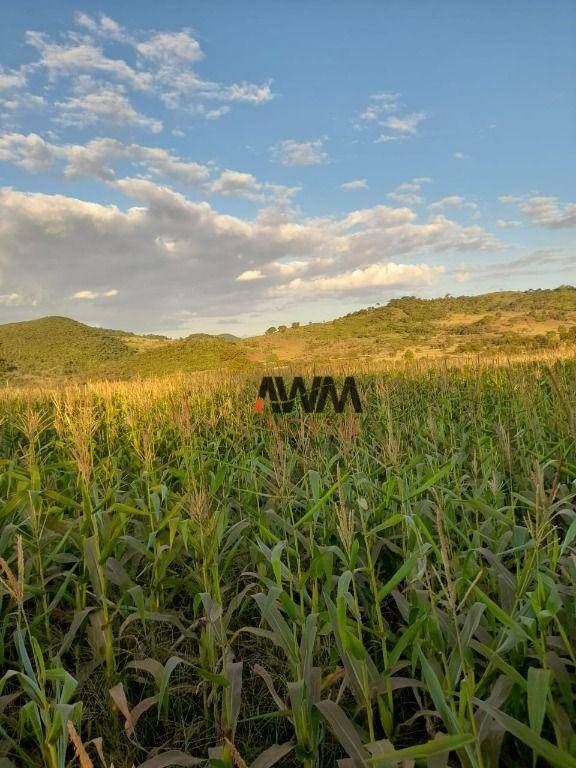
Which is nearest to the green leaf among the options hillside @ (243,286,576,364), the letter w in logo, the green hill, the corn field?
the corn field

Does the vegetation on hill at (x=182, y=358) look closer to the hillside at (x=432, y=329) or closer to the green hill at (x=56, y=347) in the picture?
the hillside at (x=432, y=329)

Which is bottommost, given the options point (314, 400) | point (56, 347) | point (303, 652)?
point (303, 652)

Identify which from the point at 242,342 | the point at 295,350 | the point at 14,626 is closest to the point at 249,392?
the point at 14,626

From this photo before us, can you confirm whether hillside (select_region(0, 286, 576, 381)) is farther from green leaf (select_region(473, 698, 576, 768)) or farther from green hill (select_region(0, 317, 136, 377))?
green leaf (select_region(473, 698, 576, 768))

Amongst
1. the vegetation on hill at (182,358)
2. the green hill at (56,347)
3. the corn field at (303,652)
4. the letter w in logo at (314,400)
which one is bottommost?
the corn field at (303,652)

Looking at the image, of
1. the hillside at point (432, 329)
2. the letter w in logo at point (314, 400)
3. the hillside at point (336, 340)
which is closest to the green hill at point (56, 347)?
the hillside at point (336, 340)

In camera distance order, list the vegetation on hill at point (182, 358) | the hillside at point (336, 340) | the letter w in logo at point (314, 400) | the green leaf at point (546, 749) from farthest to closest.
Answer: the hillside at point (336, 340), the vegetation on hill at point (182, 358), the letter w in logo at point (314, 400), the green leaf at point (546, 749)

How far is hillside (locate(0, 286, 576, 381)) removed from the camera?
3403cm

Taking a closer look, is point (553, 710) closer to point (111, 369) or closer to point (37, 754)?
point (37, 754)

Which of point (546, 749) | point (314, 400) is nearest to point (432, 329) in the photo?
point (314, 400)

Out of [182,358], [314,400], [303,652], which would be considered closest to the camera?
[303,652]

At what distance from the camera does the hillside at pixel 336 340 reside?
1340 inches

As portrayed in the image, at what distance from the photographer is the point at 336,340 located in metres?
42.6

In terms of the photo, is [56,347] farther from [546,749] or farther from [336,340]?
[546,749]
